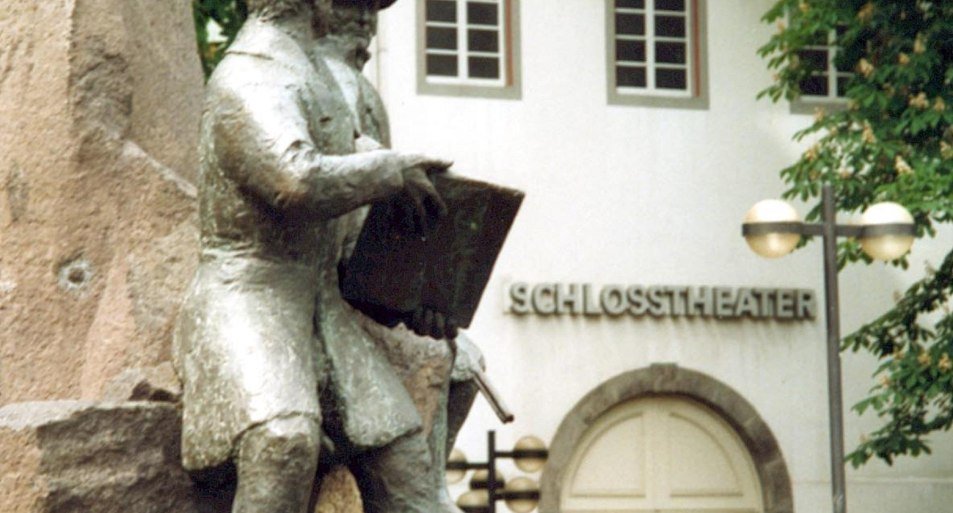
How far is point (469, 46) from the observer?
94.8 feet

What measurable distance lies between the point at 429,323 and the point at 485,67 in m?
19.8

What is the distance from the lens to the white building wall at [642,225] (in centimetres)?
2844

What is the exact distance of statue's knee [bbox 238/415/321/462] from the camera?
8469mm

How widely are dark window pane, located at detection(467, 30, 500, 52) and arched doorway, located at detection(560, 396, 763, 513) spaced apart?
3435mm

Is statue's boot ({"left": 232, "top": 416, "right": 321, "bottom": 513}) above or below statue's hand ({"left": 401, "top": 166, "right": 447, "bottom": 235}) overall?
below

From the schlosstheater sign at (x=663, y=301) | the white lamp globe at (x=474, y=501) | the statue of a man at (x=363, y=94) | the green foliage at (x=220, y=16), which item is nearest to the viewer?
the statue of a man at (x=363, y=94)

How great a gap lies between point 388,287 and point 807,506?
2093cm

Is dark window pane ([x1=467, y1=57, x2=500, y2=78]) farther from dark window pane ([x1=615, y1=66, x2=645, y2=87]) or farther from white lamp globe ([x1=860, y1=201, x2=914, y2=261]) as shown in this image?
white lamp globe ([x1=860, y1=201, x2=914, y2=261])

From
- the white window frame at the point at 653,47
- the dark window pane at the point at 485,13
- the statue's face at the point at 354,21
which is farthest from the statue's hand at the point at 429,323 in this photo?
the white window frame at the point at 653,47

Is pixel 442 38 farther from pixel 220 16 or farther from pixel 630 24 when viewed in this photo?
pixel 220 16

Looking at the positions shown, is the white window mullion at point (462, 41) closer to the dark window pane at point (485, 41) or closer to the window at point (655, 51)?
the dark window pane at point (485, 41)

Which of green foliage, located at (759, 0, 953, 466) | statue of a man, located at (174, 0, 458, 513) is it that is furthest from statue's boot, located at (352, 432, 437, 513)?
green foliage, located at (759, 0, 953, 466)

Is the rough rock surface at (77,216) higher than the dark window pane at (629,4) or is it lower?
lower

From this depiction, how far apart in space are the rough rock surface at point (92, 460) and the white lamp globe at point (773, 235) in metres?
9.53
